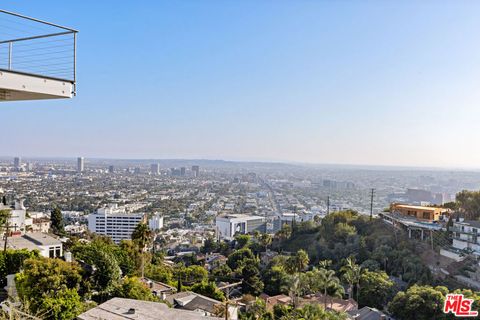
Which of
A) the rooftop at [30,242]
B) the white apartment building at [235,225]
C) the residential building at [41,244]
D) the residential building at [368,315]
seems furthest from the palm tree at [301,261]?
the white apartment building at [235,225]

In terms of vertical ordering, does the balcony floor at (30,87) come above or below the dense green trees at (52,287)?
above

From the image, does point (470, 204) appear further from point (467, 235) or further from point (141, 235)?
point (141, 235)

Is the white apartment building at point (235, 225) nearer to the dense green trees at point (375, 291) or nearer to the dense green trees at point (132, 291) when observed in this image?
the dense green trees at point (375, 291)

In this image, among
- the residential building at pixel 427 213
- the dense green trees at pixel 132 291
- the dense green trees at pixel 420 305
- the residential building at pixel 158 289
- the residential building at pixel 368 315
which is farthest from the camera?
the residential building at pixel 427 213

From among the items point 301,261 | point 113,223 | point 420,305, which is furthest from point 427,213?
point 113,223

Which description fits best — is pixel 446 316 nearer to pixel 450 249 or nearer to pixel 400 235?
pixel 450 249

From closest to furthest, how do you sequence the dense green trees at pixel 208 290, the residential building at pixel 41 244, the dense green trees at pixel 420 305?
the dense green trees at pixel 420 305 < the dense green trees at pixel 208 290 < the residential building at pixel 41 244

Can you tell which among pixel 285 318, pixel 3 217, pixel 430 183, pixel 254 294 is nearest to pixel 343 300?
pixel 254 294
